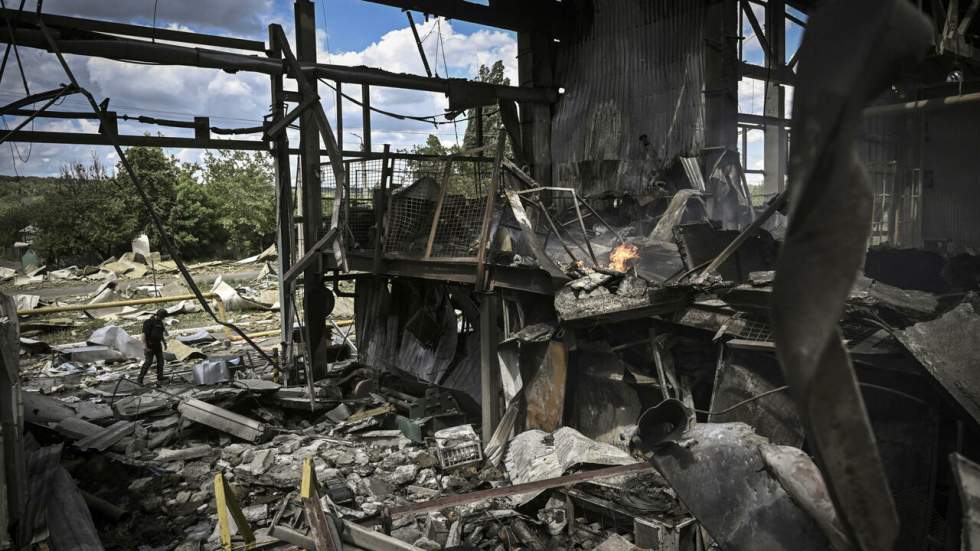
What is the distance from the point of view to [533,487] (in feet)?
17.4

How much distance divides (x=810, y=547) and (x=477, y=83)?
1072cm

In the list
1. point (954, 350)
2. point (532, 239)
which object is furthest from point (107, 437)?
point (954, 350)

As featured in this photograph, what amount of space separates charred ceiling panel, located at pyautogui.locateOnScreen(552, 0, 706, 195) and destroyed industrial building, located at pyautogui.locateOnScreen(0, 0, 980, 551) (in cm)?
5

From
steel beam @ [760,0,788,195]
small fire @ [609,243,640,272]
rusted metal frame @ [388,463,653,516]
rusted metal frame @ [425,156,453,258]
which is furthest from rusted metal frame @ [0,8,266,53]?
steel beam @ [760,0,788,195]

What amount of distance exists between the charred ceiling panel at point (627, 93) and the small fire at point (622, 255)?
329cm

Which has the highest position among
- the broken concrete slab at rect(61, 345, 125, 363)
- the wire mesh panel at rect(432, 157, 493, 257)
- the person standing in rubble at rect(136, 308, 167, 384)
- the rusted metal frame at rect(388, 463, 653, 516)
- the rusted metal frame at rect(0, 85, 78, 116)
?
the rusted metal frame at rect(0, 85, 78, 116)

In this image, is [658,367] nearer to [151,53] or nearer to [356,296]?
[356,296]

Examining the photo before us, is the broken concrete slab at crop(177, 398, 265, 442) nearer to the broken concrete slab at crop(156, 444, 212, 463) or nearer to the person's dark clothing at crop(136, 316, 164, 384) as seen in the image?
the broken concrete slab at crop(156, 444, 212, 463)

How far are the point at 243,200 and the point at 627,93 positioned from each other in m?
25.7

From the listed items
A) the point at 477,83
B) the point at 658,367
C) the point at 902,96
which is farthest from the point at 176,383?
the point at 902,96

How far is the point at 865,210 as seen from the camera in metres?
0.83

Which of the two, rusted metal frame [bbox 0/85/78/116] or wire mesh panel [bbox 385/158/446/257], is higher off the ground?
rusted metal frame [bbox 0/85/78/116]

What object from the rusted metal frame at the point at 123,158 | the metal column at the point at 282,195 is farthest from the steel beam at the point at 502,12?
the rusted metal frame at the point at 123,158

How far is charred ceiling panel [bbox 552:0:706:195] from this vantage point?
9.62 meters
